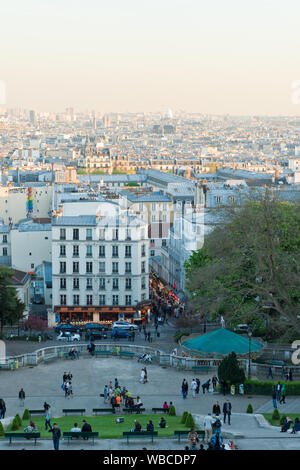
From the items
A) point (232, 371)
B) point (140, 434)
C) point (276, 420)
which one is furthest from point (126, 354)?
point (140, 434)

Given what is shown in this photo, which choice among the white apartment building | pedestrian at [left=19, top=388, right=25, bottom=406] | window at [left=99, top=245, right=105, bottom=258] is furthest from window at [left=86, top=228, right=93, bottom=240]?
pedestrian at [left=19, top=388, right=25, bottom=406]

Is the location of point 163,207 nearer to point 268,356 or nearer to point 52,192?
point 52,192

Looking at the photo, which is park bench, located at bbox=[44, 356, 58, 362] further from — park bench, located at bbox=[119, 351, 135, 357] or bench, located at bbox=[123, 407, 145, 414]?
bench, located at bbox=[123, 407, 145, 414]

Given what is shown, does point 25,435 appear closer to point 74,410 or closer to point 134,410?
point 74,410

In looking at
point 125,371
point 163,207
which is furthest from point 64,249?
point 163,207

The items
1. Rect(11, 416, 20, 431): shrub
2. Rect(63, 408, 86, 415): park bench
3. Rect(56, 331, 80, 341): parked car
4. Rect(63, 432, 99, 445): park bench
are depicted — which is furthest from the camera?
Rect(56, 331, 80, 341): parked car
